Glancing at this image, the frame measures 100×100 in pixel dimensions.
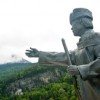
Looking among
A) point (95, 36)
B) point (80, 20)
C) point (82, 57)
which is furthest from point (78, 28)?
point (82, 57)

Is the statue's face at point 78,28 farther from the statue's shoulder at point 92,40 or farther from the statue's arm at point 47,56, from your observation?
the statue's arm at point 47,56

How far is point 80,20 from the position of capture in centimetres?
655

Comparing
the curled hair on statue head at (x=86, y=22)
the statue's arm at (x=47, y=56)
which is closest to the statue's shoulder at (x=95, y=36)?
the curled hair on statue head at (x=86, y=22)

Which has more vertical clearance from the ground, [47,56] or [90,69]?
[47,56]

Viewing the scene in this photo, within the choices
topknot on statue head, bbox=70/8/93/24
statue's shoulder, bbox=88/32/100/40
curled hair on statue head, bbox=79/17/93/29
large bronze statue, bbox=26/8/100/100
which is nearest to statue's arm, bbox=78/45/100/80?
large bronze statue, bbox=26/8/100/100

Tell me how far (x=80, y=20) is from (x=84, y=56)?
570mm

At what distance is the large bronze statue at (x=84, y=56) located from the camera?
19.6 feet

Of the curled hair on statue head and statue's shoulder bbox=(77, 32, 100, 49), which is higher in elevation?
the curled hair on statue head

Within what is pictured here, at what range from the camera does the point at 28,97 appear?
11362 centimetres

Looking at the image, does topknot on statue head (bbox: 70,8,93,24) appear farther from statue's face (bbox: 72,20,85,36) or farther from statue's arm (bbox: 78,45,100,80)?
statue's arm (bbox: 78,45,100,80)

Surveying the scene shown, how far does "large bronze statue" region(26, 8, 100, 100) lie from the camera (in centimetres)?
599

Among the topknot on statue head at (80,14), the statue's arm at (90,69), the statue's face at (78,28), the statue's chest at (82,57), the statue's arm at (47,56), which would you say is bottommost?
the statue's arm at (90,69)

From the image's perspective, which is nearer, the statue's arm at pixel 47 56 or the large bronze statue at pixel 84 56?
the large bronze statue at pixel 84 56

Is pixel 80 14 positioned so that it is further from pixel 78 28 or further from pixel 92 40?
pixel 92 40
